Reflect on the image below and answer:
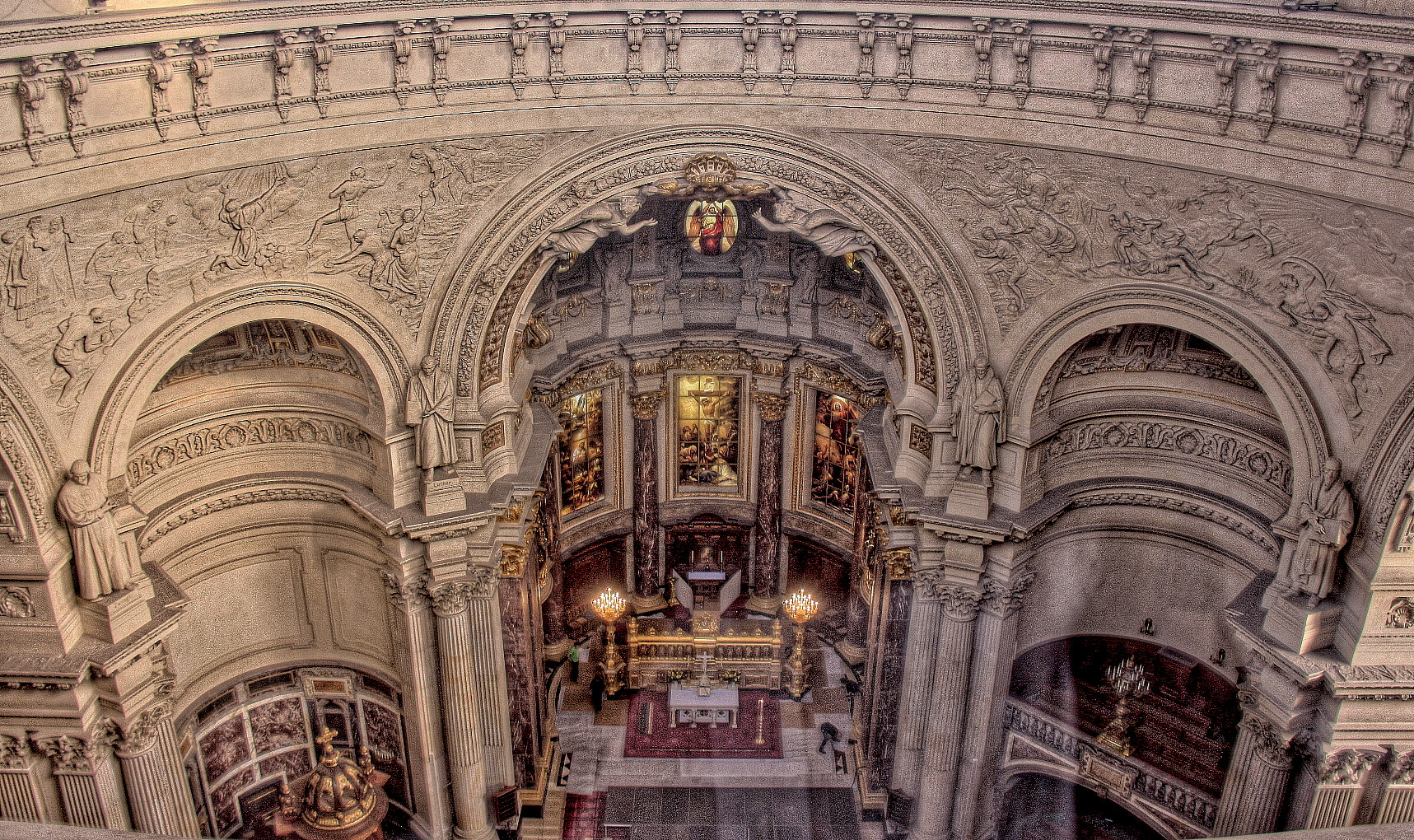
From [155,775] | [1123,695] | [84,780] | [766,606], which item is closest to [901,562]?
[1123,695]

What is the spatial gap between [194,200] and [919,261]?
1307 centimetres

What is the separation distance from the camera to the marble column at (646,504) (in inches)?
1234

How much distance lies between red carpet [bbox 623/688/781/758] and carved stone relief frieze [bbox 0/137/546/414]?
12.7 meters

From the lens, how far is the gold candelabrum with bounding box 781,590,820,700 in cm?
3050

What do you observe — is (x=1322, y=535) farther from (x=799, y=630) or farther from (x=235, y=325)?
(x=235, y=325)

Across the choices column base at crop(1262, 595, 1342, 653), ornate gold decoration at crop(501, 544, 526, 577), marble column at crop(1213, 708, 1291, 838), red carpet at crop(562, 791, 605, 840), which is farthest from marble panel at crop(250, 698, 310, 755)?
column base at crop(1262, 595, 1342, 653)

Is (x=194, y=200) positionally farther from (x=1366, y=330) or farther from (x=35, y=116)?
(x=1366, y=330)

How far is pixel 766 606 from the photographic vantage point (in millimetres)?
33375

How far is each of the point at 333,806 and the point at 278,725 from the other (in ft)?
24.3

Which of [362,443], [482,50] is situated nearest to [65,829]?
[362,443]

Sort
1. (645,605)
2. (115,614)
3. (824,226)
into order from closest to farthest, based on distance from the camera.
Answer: (115,614)
(824,226)
(645,605)

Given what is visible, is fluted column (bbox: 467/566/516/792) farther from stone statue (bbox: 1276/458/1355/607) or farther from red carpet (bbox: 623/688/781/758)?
stone statue (bbox: 1276/458/1355/607)

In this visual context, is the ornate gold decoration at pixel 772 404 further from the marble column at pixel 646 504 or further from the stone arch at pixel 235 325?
the stone arch at pixel 235 325

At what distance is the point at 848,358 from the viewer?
2905 cm
